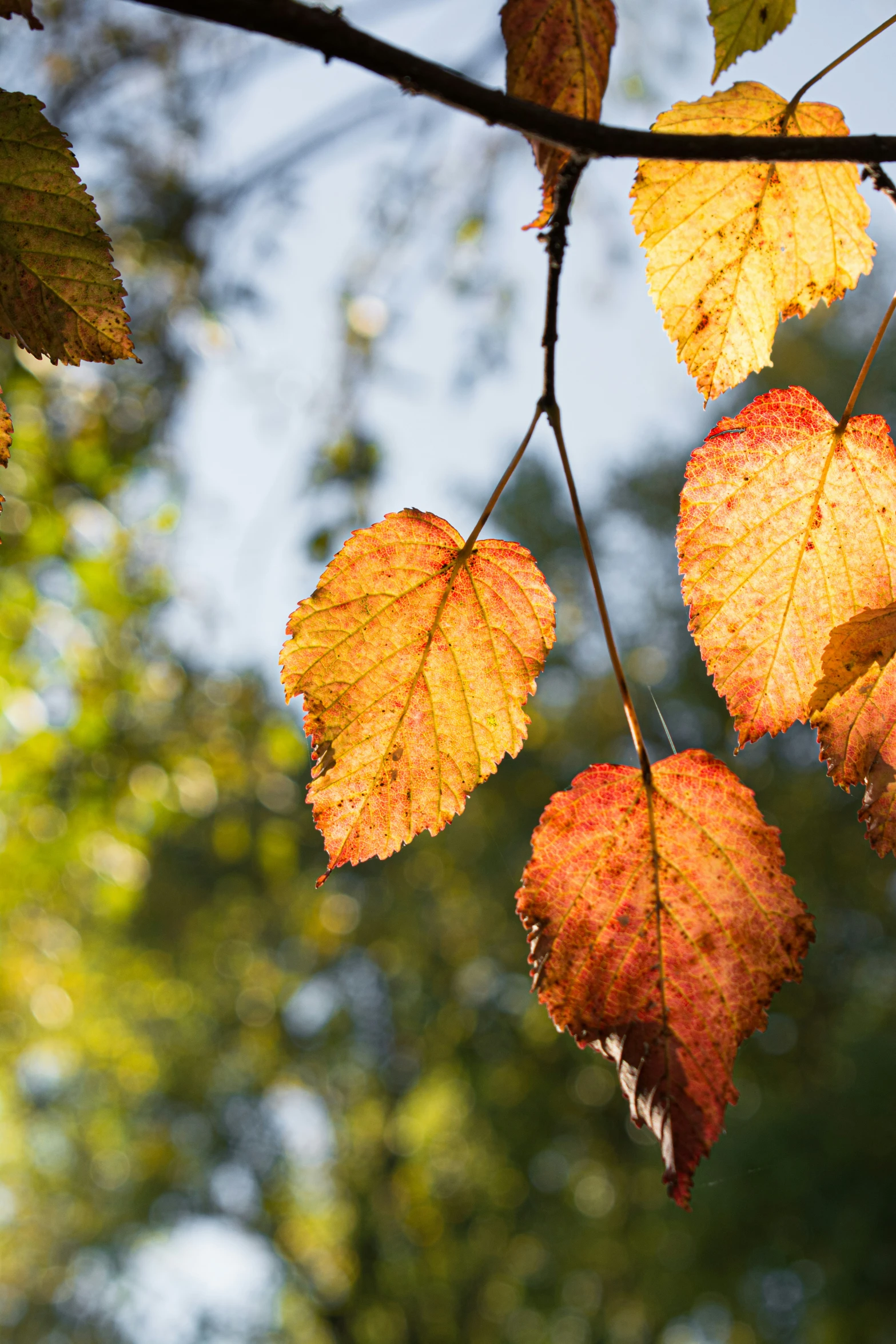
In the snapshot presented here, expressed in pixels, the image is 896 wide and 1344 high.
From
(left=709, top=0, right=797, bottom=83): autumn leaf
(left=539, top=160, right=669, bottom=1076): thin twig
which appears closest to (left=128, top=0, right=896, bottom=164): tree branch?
(left=539, top=160, right=669, bottom=1076): thin twig

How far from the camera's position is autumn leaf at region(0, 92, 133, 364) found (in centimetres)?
29

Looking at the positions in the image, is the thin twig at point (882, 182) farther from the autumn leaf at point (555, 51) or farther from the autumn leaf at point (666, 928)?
the autumn leaf at point (666, 928)

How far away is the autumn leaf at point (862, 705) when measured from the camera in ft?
1.14

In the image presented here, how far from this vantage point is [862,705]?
36 cm

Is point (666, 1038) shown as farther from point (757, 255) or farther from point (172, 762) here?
point (172, 762)

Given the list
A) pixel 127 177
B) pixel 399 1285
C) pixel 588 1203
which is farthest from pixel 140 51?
pixel 399 1285

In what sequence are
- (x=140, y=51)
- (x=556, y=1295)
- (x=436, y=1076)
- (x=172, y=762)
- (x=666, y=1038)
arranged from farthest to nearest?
(x=436, y=1076) < (x=556, y=1295) < (x=172, y=762) < (x=140, y=51) < (x=666, y=1038)

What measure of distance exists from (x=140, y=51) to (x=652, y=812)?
2160mm

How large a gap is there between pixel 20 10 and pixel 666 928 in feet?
1.31

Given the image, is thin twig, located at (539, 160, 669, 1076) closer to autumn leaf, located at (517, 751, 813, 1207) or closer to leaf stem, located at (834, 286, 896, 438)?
autumn leaf, located at (517, 751, 813, 1207)

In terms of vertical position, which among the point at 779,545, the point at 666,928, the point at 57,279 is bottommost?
the point at 666,928

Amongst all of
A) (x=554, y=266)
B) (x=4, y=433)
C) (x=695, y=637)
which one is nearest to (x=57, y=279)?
(x=4, y=433)

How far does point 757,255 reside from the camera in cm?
39

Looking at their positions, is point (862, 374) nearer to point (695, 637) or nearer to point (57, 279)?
point (695, 637)
